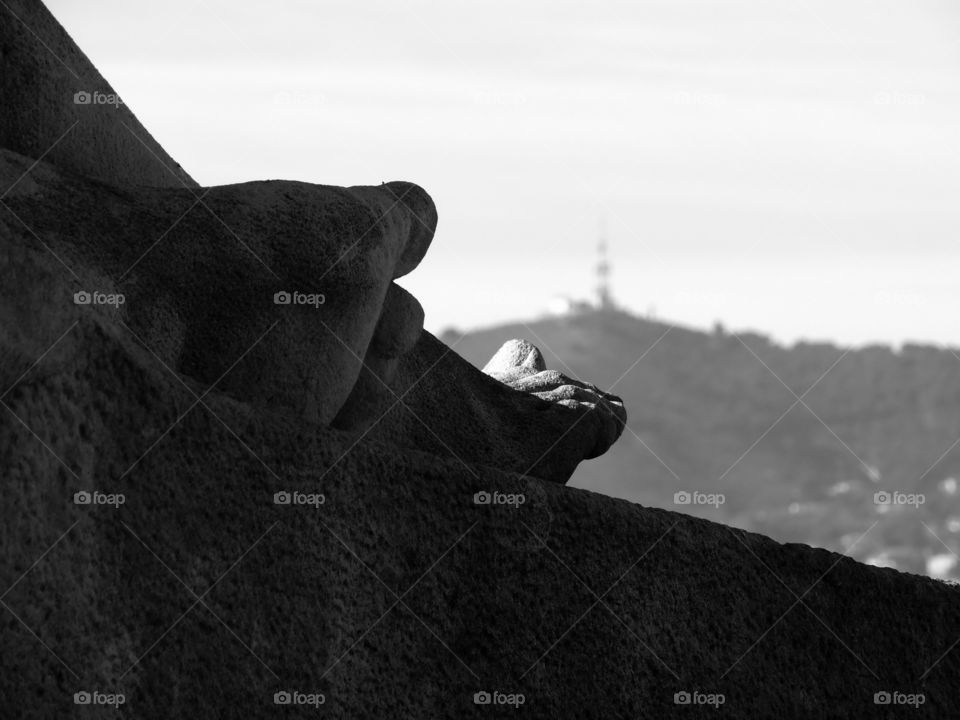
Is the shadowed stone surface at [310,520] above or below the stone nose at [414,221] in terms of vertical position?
below

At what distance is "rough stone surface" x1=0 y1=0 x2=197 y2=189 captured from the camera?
3.74 meters

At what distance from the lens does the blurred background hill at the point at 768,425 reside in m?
68.1

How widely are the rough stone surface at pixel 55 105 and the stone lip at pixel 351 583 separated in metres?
0.70

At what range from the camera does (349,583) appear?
3.43 metres

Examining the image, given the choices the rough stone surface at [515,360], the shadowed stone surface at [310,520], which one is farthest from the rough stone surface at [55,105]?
the rough stone surface at [515,360]

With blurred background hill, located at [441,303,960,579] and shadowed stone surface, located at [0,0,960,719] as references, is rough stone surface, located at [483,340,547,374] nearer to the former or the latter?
shadowed stone surface, located at [0,0,960,719]

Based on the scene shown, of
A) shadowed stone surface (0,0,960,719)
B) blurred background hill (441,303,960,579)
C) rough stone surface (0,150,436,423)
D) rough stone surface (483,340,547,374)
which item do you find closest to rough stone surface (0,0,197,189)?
shadowed stone surface (0,0,960,719)

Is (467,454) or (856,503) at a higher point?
(856,503)

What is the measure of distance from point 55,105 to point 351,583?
131cm

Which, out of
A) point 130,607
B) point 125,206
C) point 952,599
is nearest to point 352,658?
point 130,607

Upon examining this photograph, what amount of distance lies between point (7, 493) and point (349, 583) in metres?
0.76

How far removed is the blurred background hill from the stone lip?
6101 centimetres

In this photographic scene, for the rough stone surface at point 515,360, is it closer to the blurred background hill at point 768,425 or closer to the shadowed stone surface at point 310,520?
the shadowed stone surface at point 310,520

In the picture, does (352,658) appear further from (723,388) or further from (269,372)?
(723,388)
